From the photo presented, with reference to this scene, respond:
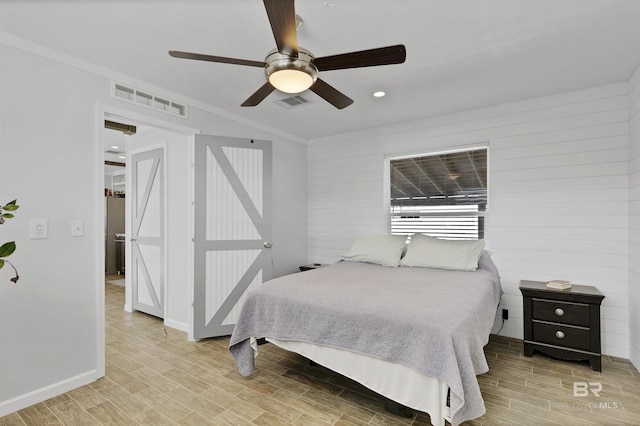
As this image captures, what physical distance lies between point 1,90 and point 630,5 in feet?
13.5

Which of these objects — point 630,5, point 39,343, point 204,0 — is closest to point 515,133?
point 630,5

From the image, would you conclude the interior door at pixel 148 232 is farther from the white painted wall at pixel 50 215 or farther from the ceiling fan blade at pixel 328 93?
the ceiling fan blade at pixel 328 93

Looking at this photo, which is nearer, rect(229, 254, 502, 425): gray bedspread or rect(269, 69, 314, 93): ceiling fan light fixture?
rect(229, 254, 502, 425): gray bedspread

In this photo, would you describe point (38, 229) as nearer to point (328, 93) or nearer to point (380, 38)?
point (328, 93)

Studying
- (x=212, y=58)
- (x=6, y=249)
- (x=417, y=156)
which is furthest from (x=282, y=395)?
(x=417, y=156)

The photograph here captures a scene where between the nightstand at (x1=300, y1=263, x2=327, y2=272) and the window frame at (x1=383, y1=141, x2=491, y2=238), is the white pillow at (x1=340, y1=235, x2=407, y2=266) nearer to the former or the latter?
the window frame at (x1=383, y1=141, x2=491, y2=238)

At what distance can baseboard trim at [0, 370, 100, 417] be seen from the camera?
7.09ft

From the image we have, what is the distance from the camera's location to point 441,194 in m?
4.07

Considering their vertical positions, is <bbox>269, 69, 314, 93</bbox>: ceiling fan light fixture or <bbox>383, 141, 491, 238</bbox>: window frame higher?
<bbox>269, 69, 314, 93</bbox>: ceiling fan light fixture

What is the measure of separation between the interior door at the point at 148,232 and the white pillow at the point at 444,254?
3155 mm

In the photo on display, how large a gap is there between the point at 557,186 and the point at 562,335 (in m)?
1.48

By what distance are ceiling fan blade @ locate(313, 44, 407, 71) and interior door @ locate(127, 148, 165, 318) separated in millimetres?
3122

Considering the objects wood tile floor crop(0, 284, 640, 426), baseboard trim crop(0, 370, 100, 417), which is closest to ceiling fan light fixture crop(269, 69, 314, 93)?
wood tile floor crop(0, 284, 640, 426)

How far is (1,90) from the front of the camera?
2189 millimetres
